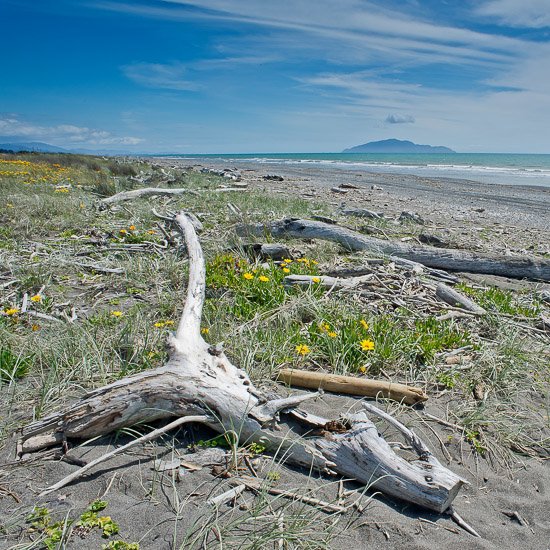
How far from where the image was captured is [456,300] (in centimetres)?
483

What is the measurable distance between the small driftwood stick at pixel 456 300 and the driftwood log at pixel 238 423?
2507 millimetres

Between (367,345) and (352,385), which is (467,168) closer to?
(367,345)

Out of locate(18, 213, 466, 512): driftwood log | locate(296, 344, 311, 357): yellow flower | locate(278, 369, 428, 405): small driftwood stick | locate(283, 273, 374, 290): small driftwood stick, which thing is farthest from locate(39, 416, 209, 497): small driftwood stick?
locate(283, 273, 374, 290): small driftwood stick

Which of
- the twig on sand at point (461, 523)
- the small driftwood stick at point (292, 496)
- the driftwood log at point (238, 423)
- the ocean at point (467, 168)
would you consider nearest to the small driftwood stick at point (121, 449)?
the driftwood log at point (238, 423)

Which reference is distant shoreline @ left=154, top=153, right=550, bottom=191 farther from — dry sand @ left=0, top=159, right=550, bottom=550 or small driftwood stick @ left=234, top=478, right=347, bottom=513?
small driftwood stick @ left=234, top=478, right=347, bottom=513

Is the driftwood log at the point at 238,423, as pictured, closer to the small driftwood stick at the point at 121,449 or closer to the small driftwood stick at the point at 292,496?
the small driftwood stick at the point at 121,449

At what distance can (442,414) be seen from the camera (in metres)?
3.03

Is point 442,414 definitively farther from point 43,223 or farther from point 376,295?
point 43,223

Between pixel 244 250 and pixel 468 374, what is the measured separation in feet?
11.1

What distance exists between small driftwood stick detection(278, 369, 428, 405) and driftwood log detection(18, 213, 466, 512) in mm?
452

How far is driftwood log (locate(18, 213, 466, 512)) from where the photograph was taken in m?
2.27

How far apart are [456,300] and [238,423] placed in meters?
3.23

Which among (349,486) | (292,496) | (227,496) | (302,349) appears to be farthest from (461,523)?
(302,349)

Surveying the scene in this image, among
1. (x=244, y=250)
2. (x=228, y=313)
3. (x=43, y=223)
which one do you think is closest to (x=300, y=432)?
(x=228, y=313)
